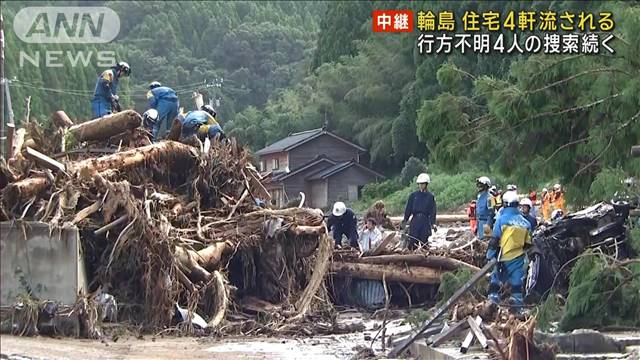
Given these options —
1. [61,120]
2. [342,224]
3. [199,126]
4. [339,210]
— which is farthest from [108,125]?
[342,224]

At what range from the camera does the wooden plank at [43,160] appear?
1465 cm

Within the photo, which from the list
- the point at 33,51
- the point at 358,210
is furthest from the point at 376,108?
the point at 33,51

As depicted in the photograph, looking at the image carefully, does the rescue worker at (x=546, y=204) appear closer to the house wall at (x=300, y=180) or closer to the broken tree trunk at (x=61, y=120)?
the broken tree trunk at (x=61, y=120)

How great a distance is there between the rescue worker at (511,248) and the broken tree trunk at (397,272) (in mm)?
2088

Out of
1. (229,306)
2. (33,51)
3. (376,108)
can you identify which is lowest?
(229,306)

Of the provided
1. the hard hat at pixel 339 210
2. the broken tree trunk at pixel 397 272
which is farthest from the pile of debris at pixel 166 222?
the hard hat at pixel 339 210

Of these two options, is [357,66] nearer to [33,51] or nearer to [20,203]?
[33,51]

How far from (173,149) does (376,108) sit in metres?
43.2

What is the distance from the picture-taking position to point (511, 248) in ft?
48.8

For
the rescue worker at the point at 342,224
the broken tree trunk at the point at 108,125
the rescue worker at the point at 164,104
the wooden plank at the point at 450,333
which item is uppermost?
the rescue worker at the point at 164,104

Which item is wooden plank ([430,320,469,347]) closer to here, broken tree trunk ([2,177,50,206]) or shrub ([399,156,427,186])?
broken tree trunk ([2,177,50,206])

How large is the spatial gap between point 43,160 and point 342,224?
17.5 ft

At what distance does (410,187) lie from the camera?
47719 mm

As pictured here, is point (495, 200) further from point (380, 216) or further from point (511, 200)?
point (511, 200)
